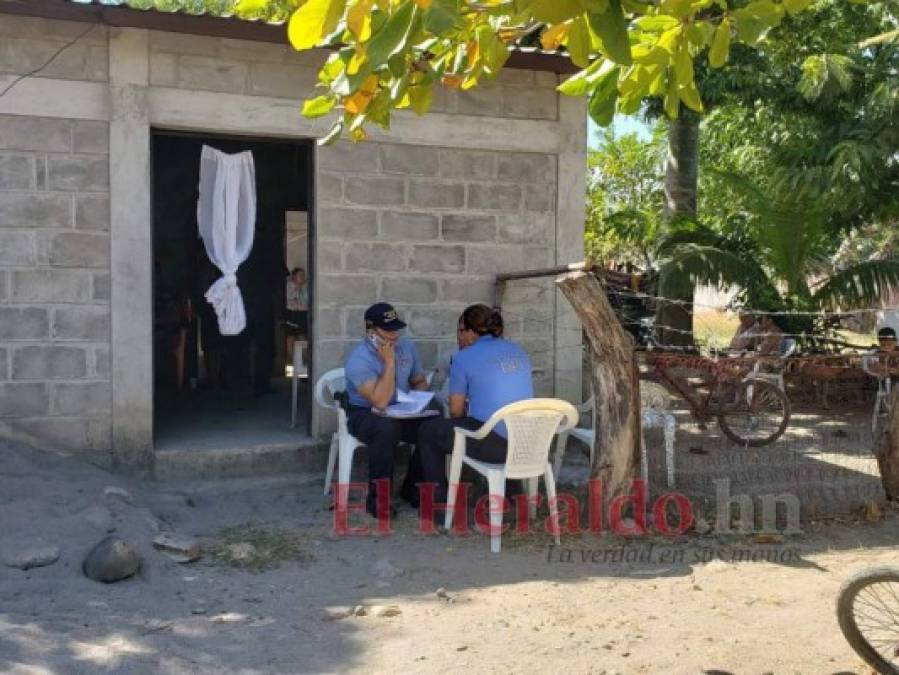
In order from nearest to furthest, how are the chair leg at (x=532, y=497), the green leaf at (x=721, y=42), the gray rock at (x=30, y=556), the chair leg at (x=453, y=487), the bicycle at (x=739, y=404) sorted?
the green leaf at (x=721, y=42) < the gray rock at (x=30, y=556) < the chair leg at (x=453, y=487) < the chair leg at (x=532, y=497) < the bicycle at (x=739, y=404)

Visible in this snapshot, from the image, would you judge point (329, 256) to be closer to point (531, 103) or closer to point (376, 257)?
point (376, 257)

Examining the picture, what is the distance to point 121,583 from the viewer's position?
473 centimetres

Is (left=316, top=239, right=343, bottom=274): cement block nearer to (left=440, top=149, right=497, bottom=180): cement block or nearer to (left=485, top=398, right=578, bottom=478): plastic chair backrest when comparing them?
(left=440, top=149, right=497, bottom=180): cement block

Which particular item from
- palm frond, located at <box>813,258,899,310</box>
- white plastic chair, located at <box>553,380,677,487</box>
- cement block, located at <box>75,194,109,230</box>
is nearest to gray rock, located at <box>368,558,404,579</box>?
white plastic chair, located at <box>553,380,677,487</box>

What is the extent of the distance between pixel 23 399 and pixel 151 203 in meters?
1.61

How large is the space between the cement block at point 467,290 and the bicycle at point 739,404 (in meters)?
2.22

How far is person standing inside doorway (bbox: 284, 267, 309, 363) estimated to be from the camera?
1047 centimetres

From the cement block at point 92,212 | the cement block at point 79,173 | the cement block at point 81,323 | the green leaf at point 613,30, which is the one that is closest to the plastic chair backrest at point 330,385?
the cement block at point 81,323

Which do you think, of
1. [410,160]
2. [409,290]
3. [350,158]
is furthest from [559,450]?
[350,158]

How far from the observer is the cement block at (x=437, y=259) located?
23.9 ft

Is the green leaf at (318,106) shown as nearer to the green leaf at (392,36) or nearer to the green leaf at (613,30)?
the green leaf at (392,36)

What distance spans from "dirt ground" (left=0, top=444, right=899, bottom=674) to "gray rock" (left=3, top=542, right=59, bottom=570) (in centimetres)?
5

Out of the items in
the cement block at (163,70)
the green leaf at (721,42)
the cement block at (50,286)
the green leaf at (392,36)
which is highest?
the cement block at (163,70)

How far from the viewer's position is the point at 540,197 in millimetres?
7645
